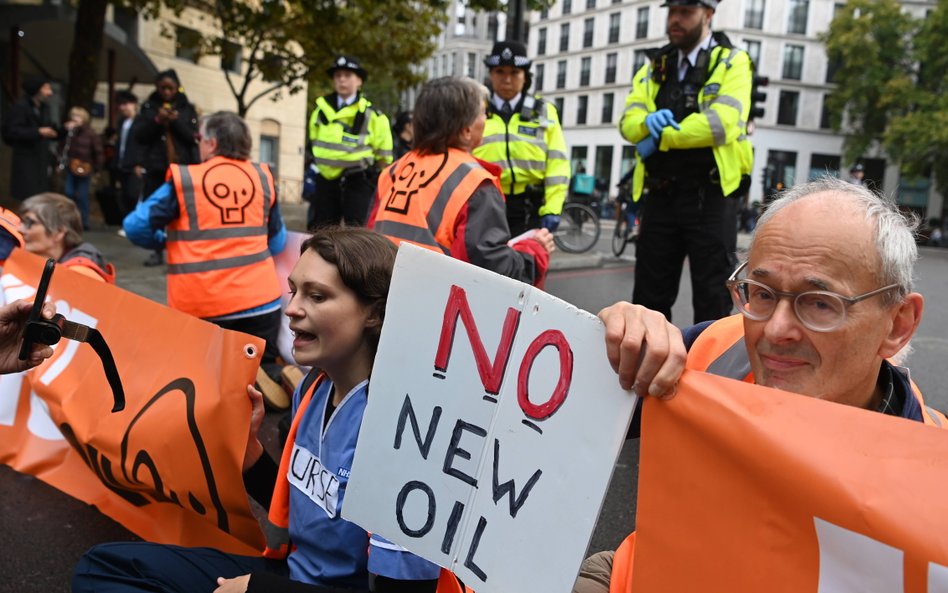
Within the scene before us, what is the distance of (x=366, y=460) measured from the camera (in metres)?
1.75

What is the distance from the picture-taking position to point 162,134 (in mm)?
8398

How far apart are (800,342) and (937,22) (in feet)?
135

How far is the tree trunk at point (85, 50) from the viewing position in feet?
38.1

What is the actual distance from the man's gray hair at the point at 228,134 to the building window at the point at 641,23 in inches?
2064

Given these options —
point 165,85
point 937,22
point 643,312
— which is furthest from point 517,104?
point 937,22

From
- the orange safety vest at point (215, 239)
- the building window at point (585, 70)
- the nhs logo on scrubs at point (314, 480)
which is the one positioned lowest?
the nhs logo on scrubs at point (314, 480)

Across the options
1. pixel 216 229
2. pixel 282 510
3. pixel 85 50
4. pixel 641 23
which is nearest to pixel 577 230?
pixel 85 50

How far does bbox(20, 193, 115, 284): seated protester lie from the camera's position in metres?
3.73

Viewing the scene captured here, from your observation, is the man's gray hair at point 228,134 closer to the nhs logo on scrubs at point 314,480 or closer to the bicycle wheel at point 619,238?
the nhs logo on scrubs at point 314,480

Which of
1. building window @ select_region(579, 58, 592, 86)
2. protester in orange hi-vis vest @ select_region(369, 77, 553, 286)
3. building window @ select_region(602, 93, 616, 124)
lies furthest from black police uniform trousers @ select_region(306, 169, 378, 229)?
building window @ select_region(579, 58, 592, 86)

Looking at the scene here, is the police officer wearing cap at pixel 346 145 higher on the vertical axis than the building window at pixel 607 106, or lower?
lower

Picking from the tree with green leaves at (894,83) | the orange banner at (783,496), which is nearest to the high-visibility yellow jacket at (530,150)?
the orange banner at (783,496)

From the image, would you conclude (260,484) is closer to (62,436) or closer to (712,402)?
(62,436)

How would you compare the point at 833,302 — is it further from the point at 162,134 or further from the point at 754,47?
the point at 754,47
